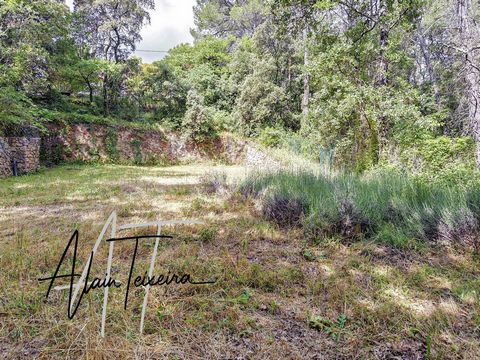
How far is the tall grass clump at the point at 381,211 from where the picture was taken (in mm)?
2430

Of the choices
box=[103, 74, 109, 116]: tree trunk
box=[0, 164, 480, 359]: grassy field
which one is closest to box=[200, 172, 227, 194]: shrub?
box=[0, 164, 480, 359]: grassy field

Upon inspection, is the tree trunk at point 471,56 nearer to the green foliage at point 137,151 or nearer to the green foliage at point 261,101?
the green foliage at point 261,101

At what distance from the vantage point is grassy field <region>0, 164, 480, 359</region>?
1.30 meters

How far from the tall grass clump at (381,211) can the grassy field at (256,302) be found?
171 millimetres

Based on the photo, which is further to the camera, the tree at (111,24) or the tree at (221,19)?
the tree at (221,19)

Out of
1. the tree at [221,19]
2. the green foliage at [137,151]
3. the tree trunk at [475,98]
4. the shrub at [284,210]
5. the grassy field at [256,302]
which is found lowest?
the grassy field at [256,302]

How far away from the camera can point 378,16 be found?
5.77 m

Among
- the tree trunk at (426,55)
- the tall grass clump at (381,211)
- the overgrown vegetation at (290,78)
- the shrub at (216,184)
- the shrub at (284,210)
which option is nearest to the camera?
the tall grass clump at (381,211)

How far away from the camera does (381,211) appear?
2.97 metres

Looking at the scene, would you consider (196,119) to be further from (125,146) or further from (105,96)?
(105,96)

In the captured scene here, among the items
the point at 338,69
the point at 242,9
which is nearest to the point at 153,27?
the point at 242,9

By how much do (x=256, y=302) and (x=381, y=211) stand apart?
6.57ft

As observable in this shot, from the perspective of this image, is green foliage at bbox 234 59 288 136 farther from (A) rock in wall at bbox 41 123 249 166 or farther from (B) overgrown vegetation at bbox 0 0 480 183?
(A) rock in wall at bbox 41 123 249 166

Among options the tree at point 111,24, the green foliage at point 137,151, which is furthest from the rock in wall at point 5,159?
the tree at point 111,24
